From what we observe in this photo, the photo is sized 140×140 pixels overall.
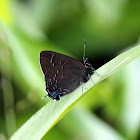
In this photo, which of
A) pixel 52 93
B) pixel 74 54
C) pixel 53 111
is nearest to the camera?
pixel 53 111

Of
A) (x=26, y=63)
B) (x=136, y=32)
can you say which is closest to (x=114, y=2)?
(x=136, y=32)

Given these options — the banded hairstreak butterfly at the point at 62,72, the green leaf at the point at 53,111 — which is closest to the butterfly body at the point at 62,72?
the banded hairstreak butterfly at the point at 62,72

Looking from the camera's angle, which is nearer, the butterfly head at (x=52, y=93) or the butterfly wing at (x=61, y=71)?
the butterfly head at (x=52, y=93)

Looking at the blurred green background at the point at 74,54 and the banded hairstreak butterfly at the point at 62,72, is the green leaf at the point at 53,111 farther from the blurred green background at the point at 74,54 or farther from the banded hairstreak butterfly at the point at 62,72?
the blurred green background at the point at 74,54

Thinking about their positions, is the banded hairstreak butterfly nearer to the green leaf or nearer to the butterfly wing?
the butterfly wing

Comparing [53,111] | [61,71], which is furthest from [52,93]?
[53,111]

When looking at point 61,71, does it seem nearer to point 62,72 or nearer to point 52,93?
point 62,72

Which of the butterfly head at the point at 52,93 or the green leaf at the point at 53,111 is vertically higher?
the green leaf at the point at 53,111
